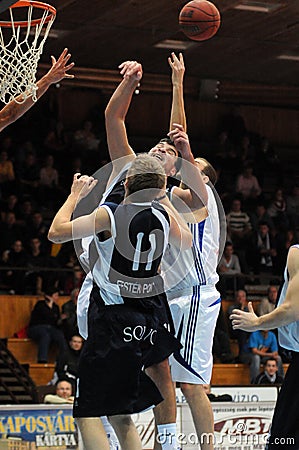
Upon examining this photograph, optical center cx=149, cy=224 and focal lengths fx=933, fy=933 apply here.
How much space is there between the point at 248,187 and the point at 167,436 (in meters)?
13.9

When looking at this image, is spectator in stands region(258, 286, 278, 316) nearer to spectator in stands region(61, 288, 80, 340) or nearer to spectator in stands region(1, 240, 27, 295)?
spectator in stands region(61, 288, 80, 340)

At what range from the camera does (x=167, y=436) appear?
547 cm

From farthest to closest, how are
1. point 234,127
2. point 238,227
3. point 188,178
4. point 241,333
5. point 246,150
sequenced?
1. point 234,127
2. point 246,150
3. point 238,227
4. point 241,333
5. point 188,178

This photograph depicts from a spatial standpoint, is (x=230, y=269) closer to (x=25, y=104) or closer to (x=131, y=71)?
(x=25, y=104)

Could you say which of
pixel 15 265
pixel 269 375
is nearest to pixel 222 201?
pixel 15 265

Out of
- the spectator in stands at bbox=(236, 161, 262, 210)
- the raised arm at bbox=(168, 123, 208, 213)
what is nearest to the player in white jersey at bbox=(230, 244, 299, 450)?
the raised arm at bbox=(168, 123, 208, 213)

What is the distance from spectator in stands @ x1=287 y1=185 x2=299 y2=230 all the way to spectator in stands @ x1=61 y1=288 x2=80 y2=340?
5791 millimetres

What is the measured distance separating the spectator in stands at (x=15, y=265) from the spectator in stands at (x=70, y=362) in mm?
1592

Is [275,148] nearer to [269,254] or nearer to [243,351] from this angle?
[269,254]

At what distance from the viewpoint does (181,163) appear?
588 centimetres

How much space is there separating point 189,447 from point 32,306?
6.68m

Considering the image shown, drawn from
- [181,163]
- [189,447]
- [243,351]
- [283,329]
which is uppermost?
[181,163]

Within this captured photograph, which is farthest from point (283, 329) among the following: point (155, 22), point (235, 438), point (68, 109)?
point (68, 109)

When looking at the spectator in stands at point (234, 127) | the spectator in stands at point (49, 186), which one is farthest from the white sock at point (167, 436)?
the spectator in stands at point (234, 127)
